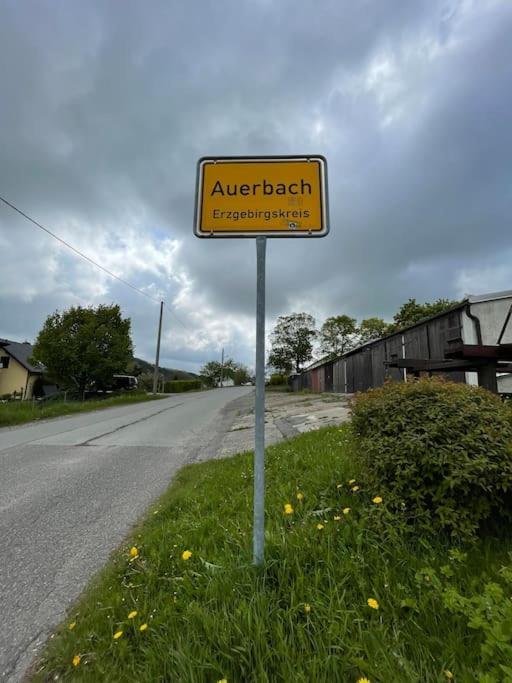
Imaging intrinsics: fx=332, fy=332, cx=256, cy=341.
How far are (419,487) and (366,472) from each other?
38cm

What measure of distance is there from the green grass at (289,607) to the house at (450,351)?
1647mm

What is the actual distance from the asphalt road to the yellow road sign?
2.63m

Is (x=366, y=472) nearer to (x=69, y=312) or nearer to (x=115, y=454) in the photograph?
(x=115, y=454)

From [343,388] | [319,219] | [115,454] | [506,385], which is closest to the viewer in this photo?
[319,219]

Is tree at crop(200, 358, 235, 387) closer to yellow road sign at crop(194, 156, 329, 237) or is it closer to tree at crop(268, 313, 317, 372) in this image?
tree at crop(268, 313, 317, 372)

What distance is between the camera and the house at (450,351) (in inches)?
147

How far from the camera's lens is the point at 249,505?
313 cm

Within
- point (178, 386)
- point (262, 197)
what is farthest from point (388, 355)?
point (178, 386)

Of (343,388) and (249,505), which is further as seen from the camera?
(343,388)

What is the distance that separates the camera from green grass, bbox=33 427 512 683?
4.53 ft

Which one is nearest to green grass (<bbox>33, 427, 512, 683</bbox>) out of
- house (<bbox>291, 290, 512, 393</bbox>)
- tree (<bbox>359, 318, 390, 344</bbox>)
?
house (<bbox>291, 290, 512, 393</bbox>)

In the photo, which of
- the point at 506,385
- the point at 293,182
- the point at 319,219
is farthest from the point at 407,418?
the point at 506,385

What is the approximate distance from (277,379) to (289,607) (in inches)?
2155

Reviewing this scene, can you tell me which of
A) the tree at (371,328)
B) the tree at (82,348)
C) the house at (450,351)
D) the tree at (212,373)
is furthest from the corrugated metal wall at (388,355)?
the tree at (212,373)
